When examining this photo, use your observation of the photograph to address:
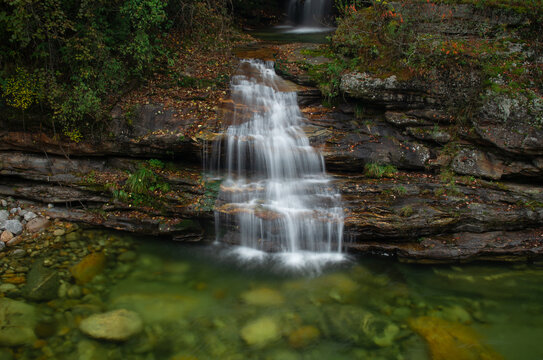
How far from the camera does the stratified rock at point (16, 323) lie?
5207mm

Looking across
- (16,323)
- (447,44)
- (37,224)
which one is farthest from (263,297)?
(447,44)

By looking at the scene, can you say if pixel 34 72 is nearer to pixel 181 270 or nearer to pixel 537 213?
pixel 181 270

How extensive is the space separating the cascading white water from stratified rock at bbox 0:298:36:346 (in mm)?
3844

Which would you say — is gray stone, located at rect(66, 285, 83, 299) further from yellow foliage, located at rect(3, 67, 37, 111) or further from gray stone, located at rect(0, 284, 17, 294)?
yellow foliage, located at rect(3, 67, 37, 111)

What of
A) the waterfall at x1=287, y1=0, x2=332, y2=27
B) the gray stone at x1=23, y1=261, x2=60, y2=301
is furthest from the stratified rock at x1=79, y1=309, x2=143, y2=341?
the waterfall at x1=287, y1=0, x2=332, y2=27

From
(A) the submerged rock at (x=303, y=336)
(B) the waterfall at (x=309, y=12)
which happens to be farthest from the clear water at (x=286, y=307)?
(B) the waterfall at (x=309, y=12)

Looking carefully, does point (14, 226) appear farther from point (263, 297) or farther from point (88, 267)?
point (263, 297)

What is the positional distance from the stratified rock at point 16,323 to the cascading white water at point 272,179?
384 centimetres

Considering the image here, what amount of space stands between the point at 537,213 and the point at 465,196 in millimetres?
1537

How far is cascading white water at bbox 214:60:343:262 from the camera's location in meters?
7.68

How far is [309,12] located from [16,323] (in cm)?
1786

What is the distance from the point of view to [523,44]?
28.7 ft

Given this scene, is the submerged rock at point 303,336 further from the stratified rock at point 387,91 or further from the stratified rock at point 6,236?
the stratified rock at point 6,236

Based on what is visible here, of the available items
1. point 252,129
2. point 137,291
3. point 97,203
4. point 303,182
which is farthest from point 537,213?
point 97,203
